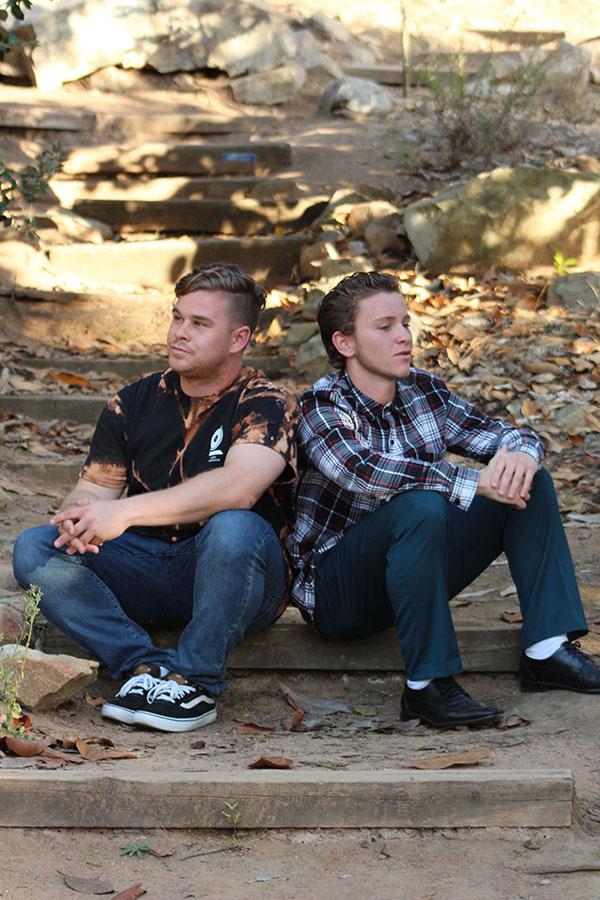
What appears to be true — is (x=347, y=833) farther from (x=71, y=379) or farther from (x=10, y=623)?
(x=71, y=379)

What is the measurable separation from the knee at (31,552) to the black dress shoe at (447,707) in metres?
1.19

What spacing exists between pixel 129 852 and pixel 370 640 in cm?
141

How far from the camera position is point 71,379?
794cm

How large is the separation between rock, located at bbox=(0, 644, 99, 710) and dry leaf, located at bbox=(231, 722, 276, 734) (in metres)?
0.48

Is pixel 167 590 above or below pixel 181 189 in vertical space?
below

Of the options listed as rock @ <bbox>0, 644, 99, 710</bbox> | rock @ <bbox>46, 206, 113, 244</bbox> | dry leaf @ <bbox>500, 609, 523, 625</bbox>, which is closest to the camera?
rock @ <bbox>0, 644, 99, 710</bbox>

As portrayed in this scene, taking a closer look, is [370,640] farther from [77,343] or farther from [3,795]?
[77,343]

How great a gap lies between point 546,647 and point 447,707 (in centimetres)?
41

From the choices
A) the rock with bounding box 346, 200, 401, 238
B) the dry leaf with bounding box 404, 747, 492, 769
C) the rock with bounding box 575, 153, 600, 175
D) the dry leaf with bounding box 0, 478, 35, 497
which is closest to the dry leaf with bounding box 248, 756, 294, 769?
the dry leaf with bounding box 404, 747, 492, 769

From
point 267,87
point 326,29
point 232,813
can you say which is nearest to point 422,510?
point 232,813

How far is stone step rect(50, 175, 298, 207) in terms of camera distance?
428 inches

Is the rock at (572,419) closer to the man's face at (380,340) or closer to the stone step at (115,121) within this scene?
the man's face at (380,340)

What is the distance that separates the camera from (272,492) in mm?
3869

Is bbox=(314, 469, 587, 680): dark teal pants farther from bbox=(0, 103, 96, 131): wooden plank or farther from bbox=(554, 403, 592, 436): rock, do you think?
bbox=(0, 103, 96, 131): wooden plank
